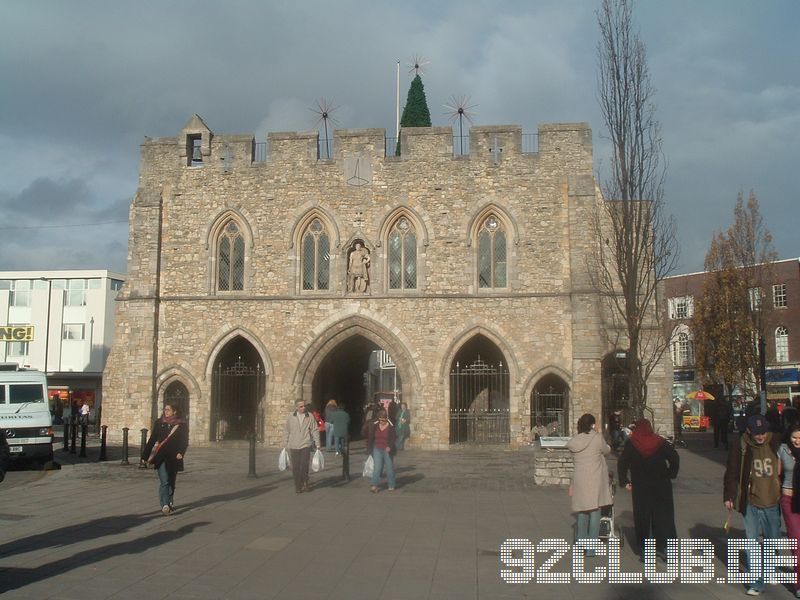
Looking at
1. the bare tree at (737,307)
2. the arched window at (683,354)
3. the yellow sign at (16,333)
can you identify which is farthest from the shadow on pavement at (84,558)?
the arched window at (683,354)

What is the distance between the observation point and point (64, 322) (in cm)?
5203

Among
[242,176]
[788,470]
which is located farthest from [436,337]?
[788,470]

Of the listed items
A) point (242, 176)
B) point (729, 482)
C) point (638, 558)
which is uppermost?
point (242, 176)

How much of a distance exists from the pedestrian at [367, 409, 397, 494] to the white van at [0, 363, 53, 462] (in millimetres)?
8396

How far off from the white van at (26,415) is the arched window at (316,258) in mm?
8175

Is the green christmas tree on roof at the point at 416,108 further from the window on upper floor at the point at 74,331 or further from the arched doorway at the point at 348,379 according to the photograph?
the window on upper floor at the point at 74,331

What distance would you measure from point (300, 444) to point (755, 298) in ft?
86.0

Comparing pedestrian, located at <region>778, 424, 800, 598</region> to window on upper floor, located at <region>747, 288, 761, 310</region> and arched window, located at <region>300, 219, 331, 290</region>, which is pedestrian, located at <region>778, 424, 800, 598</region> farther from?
window on upper floor, located at <region>747, 288, 761, 310</region>

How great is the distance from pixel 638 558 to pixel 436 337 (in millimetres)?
14914

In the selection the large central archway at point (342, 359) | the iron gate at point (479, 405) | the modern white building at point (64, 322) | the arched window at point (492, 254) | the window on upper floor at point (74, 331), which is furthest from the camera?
the window on upper floor at point (74, 331)

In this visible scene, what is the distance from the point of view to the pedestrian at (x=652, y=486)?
8.45 metres

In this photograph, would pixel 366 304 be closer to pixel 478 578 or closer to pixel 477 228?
pixel 477 228

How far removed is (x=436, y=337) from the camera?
23.4m

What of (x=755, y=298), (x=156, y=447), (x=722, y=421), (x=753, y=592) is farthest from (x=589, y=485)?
(x=755, y=298)
